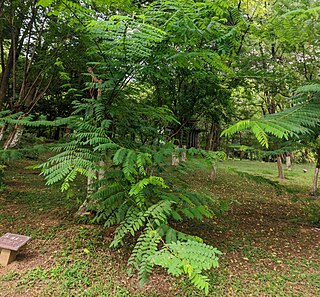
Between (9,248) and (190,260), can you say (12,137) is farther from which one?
(190,260)

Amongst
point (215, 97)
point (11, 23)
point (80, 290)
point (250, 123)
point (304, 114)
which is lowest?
point (80, 290)

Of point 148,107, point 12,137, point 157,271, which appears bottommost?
point 157,271

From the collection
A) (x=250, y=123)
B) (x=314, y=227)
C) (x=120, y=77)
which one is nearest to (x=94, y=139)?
(x=120, y=77)

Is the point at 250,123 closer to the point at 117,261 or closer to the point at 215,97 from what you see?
the point at 117,261

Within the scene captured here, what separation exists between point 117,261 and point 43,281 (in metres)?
0.84

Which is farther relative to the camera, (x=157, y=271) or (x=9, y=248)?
(x=157, y=271)

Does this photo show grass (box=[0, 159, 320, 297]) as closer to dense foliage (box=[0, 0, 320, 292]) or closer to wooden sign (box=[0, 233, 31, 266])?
wooden sign (box=[0, 233, 31, 266])

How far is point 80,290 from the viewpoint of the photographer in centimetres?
244

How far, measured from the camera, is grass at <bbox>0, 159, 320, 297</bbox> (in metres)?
2.53

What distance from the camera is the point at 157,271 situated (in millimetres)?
2855

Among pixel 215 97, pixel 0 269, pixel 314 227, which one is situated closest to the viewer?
pixel 0 269

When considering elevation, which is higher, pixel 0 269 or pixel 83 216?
pixel 83 216

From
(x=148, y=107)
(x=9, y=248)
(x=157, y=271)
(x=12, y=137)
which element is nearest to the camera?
(x=9, y=248)

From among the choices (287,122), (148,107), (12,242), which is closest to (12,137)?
(12,242)
